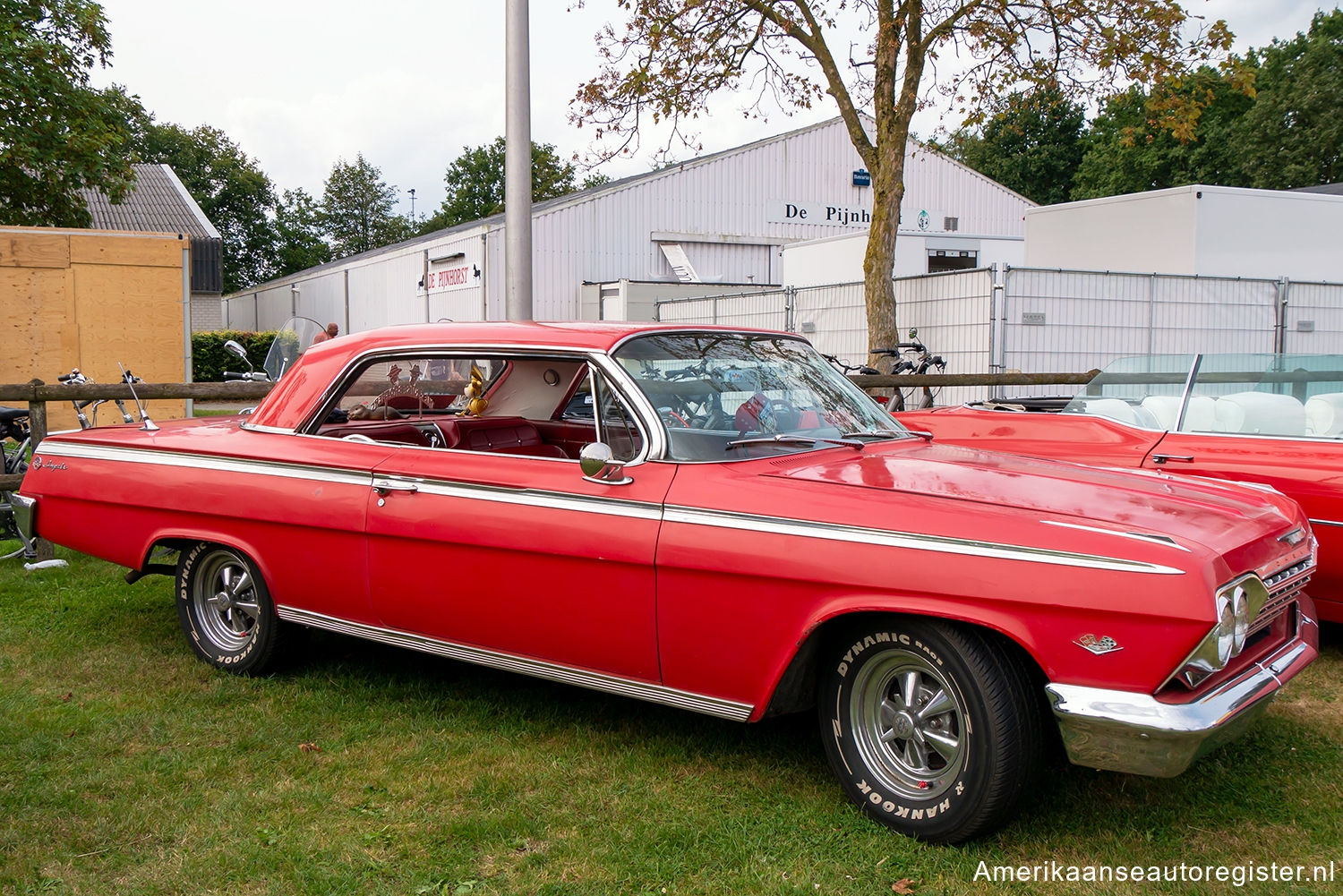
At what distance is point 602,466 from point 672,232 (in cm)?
2143

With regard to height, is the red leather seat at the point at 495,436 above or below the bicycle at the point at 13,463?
above

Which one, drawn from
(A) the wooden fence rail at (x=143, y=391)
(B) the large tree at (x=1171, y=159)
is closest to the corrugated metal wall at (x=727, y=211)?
(A) the wooden fence rail at (x=143, y=391)

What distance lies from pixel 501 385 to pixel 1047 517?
2944 millimetres

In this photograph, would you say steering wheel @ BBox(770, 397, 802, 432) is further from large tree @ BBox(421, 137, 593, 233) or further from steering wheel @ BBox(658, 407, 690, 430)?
large tree @ BBox(421, 137, 593, 233)

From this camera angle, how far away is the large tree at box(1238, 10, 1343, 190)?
42.8m

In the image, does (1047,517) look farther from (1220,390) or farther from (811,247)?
(811,247)

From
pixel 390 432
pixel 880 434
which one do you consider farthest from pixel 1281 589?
pixel 390 432

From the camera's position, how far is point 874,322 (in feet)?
41.1

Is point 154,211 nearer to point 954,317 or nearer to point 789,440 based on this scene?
point 954,317

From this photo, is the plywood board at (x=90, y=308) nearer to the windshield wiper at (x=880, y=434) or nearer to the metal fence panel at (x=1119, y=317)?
the metal fence panel at (x=1119, y=317)

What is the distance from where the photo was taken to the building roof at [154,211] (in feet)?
116

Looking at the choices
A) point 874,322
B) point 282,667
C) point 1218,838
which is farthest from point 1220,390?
point 874,322

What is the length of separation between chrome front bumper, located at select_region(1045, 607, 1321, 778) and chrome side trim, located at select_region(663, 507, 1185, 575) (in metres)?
0.33

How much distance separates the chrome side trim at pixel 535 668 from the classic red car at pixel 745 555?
1cm
